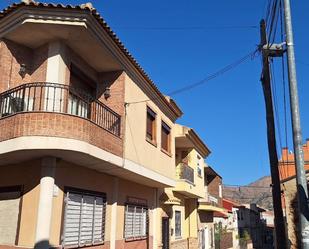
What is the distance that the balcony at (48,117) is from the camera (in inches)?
400

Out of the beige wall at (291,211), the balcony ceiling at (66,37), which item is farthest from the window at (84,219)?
the beige wall at (291,211)

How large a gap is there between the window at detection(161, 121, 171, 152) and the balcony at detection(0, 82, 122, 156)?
6125 mm

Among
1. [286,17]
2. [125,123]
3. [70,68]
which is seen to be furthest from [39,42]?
[286,17]

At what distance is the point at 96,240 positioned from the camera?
12.8 m

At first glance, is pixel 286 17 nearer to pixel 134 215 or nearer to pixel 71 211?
pixel 71 211

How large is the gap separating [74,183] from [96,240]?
91.4 inches

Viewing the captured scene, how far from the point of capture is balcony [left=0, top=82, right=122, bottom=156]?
10.2 meters

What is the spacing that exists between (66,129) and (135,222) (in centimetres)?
732

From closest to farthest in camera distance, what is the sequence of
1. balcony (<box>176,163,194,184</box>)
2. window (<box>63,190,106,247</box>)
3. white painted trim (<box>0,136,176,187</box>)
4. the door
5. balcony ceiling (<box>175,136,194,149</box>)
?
white painted trim (<box>0,136,176,187</box>)
window (<box>63,190,106,247</box>)
the door
balcony (<box>176,163,194,184</box>)
balcony ceiling (<box>175,136,194,149</box>)

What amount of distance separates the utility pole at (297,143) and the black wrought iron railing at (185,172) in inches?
587

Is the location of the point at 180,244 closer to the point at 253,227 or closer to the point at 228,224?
the point at 228,224

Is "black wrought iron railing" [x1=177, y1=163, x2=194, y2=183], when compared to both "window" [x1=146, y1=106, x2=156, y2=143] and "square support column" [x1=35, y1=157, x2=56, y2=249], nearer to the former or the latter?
"window" [x1=146, y1=106, x2=156, y2=143]

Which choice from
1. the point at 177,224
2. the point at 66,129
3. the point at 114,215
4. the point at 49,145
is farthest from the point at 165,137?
the point at 49,145

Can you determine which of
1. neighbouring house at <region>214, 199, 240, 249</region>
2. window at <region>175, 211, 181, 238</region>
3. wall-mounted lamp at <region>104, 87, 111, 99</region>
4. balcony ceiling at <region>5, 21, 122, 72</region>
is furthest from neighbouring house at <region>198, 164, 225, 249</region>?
balcony ceiling at <region>5, 21, 122, 72</region>
